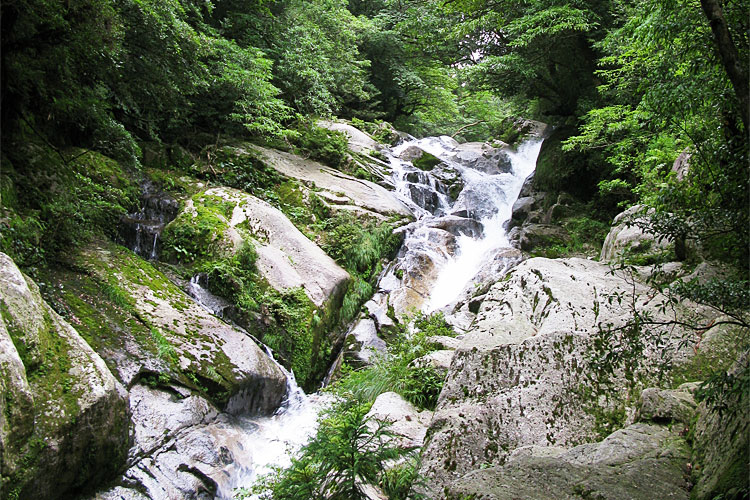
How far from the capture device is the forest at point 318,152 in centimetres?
317

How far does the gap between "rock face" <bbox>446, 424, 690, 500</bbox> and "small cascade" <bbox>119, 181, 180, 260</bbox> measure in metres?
7.22

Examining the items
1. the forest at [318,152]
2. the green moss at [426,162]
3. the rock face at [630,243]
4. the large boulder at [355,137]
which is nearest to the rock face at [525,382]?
the forest at [318,152]

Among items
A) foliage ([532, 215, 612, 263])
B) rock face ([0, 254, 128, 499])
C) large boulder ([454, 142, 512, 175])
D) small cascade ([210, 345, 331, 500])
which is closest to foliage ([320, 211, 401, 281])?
small cascade ([210, 345, 331, 500])

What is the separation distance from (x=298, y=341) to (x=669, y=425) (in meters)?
5.67

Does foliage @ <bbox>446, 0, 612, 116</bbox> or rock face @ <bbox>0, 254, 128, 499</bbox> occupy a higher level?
foliage @ <bbox>446, 0, 612, 116</bbox>

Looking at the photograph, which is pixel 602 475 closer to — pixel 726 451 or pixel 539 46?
pixel 726 451

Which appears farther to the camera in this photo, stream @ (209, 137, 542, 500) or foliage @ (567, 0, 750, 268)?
stream @ (209, 137, 542, 500)

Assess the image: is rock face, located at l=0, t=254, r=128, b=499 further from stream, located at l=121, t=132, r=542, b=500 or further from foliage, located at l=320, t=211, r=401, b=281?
foliage, located at l=320, t=211, r=401, b=281

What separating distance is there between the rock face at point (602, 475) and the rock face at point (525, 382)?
0.54 m

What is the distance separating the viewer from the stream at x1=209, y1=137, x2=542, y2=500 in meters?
5.67

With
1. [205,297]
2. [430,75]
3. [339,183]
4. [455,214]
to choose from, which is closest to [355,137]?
[339,183]

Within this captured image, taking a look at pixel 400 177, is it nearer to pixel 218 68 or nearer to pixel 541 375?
pixel 218 68

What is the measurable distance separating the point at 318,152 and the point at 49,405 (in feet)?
34.2

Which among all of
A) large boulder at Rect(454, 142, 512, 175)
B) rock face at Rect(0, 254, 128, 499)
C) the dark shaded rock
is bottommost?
rock face at Rect(0, 254, 128, 499)
